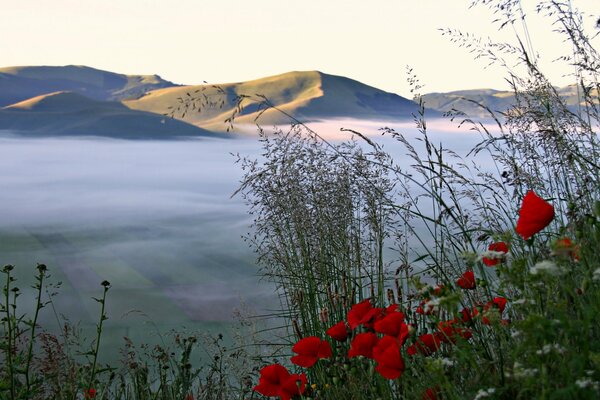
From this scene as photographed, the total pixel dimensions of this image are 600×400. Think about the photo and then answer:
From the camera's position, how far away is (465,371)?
204cm

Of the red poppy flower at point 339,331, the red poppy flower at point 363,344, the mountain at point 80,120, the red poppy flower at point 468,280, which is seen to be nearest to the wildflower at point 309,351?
the red poppy flower at point 339,331

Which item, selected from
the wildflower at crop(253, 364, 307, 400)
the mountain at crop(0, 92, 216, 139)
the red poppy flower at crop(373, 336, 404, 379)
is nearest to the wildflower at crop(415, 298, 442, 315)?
the red poppy flower at crop(373, 336, 404, 379)

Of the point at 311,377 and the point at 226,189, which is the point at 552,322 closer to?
the point at 311,377

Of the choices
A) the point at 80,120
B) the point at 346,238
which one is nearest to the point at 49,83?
the point at 80,120

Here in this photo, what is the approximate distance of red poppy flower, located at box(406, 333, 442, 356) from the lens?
201 cm

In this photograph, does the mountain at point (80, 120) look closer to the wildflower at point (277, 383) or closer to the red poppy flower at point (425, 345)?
the wildflower at point (277, 383)

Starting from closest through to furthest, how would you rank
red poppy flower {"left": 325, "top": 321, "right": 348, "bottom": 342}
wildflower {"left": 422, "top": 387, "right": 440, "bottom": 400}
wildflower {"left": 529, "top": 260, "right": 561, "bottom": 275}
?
wildflower {"left": 529, "top": 260, "right": 561, "bottom": 275} → wildflower {"left": 422, "top": 387, "right": 440, "bottom": 400} → red poppy flower {"left": 325, "top": 321, "right": 348, "bottom": 342}

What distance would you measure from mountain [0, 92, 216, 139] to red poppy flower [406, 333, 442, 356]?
388ft

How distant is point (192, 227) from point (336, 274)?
3079cm

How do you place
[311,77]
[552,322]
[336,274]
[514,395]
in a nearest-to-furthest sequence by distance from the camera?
1. [552,322]
2. [514,395]
3. [336,274]
4. [311,77]

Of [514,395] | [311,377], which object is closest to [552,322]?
[514,395]

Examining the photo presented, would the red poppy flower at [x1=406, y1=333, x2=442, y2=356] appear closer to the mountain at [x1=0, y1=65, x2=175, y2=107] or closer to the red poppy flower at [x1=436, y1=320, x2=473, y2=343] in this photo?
the red poppy flower at [x1=436, y1=320, x2=473, y2=343]

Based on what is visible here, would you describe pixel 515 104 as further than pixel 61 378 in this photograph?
Yes

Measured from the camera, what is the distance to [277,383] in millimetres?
2189
